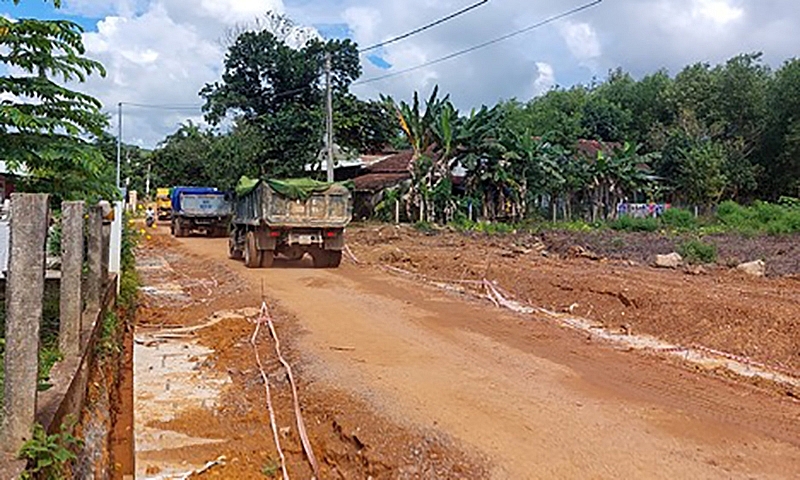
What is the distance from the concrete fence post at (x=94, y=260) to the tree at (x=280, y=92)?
3242 cm

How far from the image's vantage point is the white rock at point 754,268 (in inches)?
700

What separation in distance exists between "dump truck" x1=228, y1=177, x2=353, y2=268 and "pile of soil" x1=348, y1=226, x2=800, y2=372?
2329 mm

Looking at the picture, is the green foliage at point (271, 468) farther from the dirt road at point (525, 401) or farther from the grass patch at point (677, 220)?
the grass patch at point (677, 220)

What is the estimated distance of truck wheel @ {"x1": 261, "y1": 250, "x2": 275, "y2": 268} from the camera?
64.7 ft

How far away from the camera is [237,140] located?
4678 cm

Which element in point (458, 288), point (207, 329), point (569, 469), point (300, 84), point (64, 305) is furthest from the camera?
point (300, 84)

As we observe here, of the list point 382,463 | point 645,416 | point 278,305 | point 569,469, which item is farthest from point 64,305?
point 278,305

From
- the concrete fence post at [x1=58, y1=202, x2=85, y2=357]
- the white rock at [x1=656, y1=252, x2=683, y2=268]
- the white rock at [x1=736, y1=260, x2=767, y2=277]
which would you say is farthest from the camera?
the white rock at [x1=656, y1=252, x2=683, y2=268]

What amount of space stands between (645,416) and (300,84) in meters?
39.4

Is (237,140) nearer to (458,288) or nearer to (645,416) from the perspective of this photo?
(458,288)

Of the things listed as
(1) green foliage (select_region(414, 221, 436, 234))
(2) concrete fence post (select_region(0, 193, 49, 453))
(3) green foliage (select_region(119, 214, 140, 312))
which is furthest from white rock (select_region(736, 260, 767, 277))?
(2) concrete fence post (select_region(0, 193, 49, 453))

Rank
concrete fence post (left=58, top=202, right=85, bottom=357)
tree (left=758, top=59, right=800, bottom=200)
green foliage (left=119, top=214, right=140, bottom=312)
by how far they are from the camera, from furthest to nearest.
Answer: tree (left=758, top=59, right=800, bottom=200) → green foliage (left=119, top=214, right=140, bottom=312) → concrete fence post (left=58, top=202, right=85, bottom=357)

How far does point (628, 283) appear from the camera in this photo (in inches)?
579

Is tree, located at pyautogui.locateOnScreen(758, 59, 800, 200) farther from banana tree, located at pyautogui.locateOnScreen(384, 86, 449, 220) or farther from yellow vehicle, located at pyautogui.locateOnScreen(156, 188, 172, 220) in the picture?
yellow vehicle, located at pyautogui.locateOnScreen(156, 188, 172, 220)
